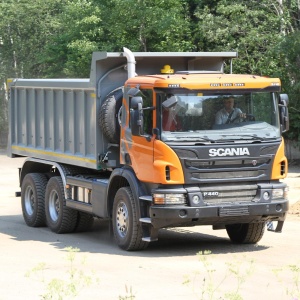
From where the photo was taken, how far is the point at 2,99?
48.2 meters

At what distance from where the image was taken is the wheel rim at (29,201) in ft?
58.3

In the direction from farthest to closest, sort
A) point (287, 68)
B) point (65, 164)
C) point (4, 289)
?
point (287, 68) < point (65, 164) < point (4, 289)

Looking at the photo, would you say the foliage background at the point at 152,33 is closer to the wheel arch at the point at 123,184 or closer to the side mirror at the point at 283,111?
the side mirror at the point at 283,111

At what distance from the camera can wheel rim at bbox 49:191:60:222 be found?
16.8 metres

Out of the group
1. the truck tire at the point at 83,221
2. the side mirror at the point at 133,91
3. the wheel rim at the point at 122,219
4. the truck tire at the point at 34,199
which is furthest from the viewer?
the truck tire at the point at 34,199

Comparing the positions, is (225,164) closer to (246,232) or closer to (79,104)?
(246,232)

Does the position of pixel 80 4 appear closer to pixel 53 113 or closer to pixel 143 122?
pixel 53 113

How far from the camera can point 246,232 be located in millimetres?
14695

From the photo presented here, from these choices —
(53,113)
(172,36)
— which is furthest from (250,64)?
(53,113)

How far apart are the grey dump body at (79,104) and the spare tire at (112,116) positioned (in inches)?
7.7

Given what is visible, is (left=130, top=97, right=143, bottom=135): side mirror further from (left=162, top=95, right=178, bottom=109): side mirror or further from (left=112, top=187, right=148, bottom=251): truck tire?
(left=112, top=187, right=148, bottom=251): truck tire

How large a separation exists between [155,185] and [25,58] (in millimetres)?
34528

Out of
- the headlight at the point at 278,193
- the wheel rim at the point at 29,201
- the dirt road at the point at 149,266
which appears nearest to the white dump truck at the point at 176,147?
the headlight at the point at 278,193

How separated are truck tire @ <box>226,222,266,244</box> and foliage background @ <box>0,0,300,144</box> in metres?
14.6
